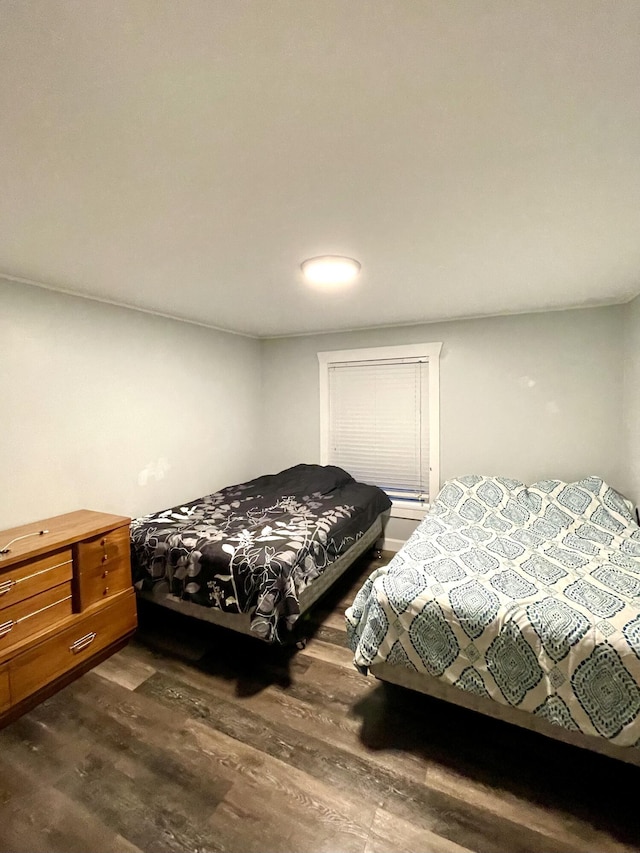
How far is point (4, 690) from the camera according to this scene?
5.56 ft

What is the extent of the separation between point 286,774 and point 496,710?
0.92 m

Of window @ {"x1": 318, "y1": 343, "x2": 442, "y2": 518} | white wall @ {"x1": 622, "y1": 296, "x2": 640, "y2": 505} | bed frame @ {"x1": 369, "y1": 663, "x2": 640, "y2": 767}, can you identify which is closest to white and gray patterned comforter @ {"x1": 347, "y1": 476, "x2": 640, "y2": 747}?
bed frame @ {"x1": 369, "y1": 663, "x2": 640, "y2": 767}

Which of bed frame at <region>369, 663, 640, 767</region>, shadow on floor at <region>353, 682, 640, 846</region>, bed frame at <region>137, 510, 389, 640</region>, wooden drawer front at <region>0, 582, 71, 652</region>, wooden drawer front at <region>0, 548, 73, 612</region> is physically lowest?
shadow on floor at <region>353, 682, 640, 846</region>

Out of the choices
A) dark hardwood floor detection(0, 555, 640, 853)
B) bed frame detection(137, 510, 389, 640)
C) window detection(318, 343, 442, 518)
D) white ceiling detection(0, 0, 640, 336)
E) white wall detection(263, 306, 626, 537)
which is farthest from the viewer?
window detection(318, 343, 442, 518)

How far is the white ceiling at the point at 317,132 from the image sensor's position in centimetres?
72

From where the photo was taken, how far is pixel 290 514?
9.39 ft

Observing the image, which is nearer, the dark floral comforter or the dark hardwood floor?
the dark hardwood floor

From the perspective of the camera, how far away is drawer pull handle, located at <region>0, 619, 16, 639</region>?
1723 mm

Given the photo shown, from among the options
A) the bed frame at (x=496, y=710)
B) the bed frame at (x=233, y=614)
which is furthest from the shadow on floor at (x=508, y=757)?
the bed frame at (x=233, y=614)

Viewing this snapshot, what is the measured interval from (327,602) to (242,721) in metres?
1.18

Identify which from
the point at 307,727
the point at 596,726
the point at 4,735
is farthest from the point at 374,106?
the point at 4,735

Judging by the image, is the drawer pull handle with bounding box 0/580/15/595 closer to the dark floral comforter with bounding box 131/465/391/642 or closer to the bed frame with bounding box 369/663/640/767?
the dark floral comforter with bounding box 131/465/391/642

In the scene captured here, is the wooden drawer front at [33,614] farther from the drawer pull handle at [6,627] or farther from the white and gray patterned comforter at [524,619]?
the white and gray patterned comforter at [524,619]

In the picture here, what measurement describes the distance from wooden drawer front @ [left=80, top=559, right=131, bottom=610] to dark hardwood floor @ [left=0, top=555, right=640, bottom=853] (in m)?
0.42
